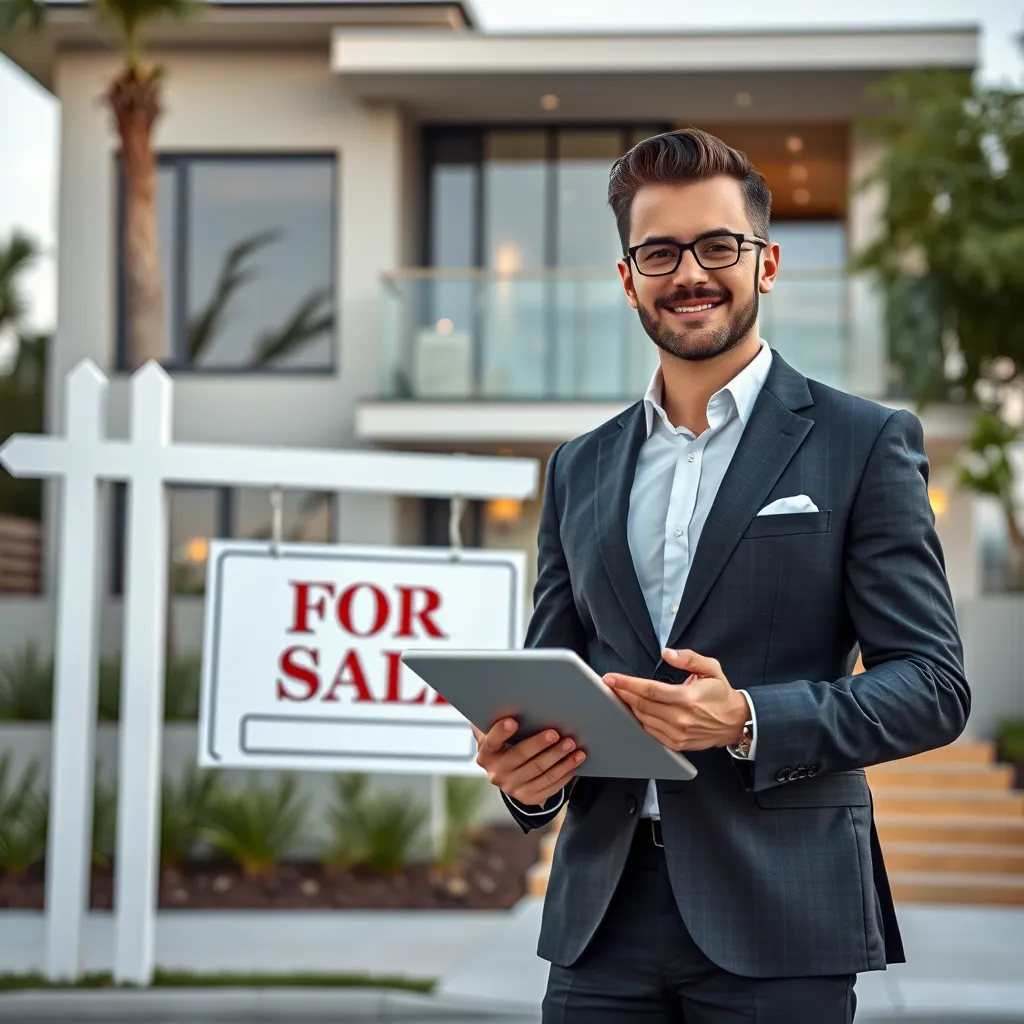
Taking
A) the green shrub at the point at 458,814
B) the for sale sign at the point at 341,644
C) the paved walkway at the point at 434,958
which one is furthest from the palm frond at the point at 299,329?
the for sale sign at the point at 341,644

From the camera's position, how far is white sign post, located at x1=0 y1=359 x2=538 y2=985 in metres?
7.80

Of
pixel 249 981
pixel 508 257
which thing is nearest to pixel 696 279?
pixel 249 981

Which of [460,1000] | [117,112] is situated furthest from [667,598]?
[117,112]

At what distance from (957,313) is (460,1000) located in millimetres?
9518

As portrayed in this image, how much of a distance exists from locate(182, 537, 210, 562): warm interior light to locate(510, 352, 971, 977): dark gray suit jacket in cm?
1446

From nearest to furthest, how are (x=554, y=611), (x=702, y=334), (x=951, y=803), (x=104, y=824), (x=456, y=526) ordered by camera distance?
(x=702, y=334)
(x=554, y=611)
(x=456, y=526)
(x=104, y=824)
(x=951, y=803)

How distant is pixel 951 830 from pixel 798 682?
10.5 meters

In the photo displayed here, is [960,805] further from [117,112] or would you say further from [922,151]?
[117,112]

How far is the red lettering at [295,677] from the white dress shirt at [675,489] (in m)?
4.88

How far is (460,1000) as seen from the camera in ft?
26.3

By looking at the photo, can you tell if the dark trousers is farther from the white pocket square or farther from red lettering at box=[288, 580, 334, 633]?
red lettering at box=[288, 580, 334, 633]

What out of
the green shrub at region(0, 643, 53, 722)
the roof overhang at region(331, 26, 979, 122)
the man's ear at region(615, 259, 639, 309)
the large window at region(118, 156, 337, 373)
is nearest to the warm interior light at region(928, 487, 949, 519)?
the roof overhang at region(331, 26, 979, 122)

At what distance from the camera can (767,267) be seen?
2.64 m

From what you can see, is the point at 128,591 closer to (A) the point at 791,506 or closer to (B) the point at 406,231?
(A) the point at 791,506
